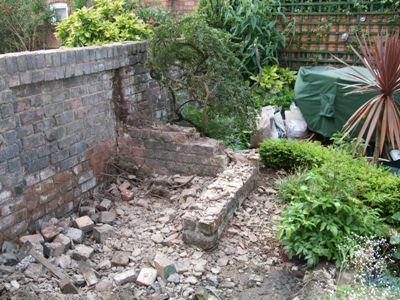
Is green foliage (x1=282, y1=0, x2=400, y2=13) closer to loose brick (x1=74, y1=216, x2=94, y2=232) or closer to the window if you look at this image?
the window

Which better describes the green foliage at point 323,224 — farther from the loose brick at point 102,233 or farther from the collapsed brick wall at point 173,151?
the loose brick at point 102,233

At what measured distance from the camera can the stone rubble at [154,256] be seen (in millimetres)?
3250

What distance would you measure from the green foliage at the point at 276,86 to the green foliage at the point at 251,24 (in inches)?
8.8

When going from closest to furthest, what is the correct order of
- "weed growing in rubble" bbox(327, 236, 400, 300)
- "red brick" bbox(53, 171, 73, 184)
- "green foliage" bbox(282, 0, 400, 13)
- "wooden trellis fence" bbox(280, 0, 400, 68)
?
"weed growing in rubble" bbox(327, 236, 400, 300)
"red brick" bbox(53, 171, 73, 184)
"green foliage" bbox(282, 0, 400, 13)
"wooden trellis fence" bbox(280, 0, 400, 68)

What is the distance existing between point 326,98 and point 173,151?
2776 millimetres

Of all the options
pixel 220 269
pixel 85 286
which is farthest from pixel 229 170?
pixel 85 286

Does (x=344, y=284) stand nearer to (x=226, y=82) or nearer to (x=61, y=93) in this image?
(x=226, y=82)

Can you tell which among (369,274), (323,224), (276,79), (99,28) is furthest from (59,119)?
(276,79)

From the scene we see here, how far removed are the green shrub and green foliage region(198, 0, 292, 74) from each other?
220 cm

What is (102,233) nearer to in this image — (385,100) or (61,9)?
Answer: (385,100)

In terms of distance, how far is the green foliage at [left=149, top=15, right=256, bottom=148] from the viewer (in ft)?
15.7

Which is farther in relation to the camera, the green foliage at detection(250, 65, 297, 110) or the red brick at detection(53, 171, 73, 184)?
the green foliage at detection(250, 65, 297, 110)

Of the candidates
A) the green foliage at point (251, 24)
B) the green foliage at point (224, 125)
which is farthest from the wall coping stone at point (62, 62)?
the green foliage at point (251, 24)

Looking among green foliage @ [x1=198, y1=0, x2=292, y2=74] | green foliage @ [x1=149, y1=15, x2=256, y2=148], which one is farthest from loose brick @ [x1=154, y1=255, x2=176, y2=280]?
green foliage @ [x1=198, y1=0, x2=292, y2=74]
